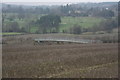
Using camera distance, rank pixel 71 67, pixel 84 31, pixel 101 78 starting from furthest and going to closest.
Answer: pixel 84 31 < pixel 71 67 < pixel 101 78

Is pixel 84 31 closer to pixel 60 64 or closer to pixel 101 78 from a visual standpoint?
pixel 60 64

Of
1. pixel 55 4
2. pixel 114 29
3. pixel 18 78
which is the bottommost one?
pixel 18 78

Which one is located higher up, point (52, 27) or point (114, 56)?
point (52, 27)

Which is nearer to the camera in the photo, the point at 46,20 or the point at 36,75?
the point at 36,75

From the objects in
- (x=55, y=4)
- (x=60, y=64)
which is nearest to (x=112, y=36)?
(x=60, y=64)

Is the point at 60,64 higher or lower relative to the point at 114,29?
lower

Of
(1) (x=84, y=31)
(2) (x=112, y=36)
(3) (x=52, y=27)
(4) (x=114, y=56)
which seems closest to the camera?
(4) (x=114, y=56)

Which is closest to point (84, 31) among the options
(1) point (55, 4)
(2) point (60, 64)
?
(1) point (55, 4)

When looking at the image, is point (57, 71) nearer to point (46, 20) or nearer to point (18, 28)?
point (18, 28)

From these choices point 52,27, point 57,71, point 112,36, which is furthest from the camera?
point 52,27
